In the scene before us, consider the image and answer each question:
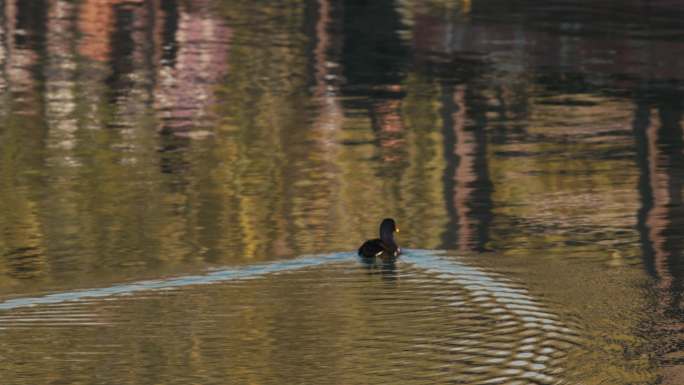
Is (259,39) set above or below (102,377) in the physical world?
below

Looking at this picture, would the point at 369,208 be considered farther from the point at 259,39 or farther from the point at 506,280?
the point at 259,39

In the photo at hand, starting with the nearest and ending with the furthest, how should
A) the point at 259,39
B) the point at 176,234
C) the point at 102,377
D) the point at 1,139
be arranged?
1. the point at 102,377
2. the point at 176,234
3. the point at 1,139
4. the point at 259,39

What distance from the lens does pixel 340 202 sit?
909 inches

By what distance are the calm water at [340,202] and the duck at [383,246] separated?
192 millimetres

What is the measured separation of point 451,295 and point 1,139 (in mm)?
11913

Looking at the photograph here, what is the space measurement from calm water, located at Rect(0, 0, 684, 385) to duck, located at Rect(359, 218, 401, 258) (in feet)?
0.63

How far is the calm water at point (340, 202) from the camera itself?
15.8 m

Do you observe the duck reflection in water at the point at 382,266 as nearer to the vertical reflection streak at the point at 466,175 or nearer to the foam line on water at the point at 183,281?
the foam line on water at the point at 183,281

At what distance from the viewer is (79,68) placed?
3641cm

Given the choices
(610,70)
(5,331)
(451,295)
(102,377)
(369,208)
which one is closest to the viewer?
(102,377)

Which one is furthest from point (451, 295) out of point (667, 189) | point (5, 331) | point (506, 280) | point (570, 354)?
point (667, 189)

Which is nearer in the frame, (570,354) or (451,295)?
(570,354)

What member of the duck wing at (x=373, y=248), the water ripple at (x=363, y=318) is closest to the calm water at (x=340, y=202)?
the water ripple at (x=363, y=318)

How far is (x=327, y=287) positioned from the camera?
59.3 ft
